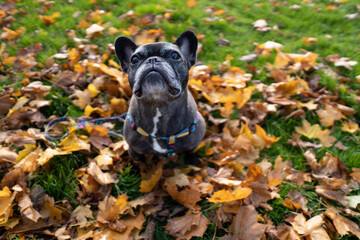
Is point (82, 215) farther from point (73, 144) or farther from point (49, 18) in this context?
point (49, 18)

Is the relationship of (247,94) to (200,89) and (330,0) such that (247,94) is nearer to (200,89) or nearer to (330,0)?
(200,89)

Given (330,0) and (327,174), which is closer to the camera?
(327,174)

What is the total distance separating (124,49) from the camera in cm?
224

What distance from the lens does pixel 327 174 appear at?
2.52 m

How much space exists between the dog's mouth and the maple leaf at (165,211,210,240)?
3.60ft

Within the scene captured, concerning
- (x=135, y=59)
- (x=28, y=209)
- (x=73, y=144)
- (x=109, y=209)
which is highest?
(x=135, y=59)

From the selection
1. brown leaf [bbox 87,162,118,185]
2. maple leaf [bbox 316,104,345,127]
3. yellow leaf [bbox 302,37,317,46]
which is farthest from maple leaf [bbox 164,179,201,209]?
yellow leaf [bbox 302,37,317,46]

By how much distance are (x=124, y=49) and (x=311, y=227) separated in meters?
2.28

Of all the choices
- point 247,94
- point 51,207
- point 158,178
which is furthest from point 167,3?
point 51,207

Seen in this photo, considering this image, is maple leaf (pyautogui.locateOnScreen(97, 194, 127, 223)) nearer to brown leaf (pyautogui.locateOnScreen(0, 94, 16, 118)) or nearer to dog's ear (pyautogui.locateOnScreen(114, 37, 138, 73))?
dog's ear (pyautogui.locateOnScreen(114, 37, 138, 73))

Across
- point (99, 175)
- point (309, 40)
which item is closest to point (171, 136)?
point (99, 175)

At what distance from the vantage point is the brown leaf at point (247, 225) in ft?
6.13

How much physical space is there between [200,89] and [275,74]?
1219mm

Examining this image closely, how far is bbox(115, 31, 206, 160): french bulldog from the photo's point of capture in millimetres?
1837
